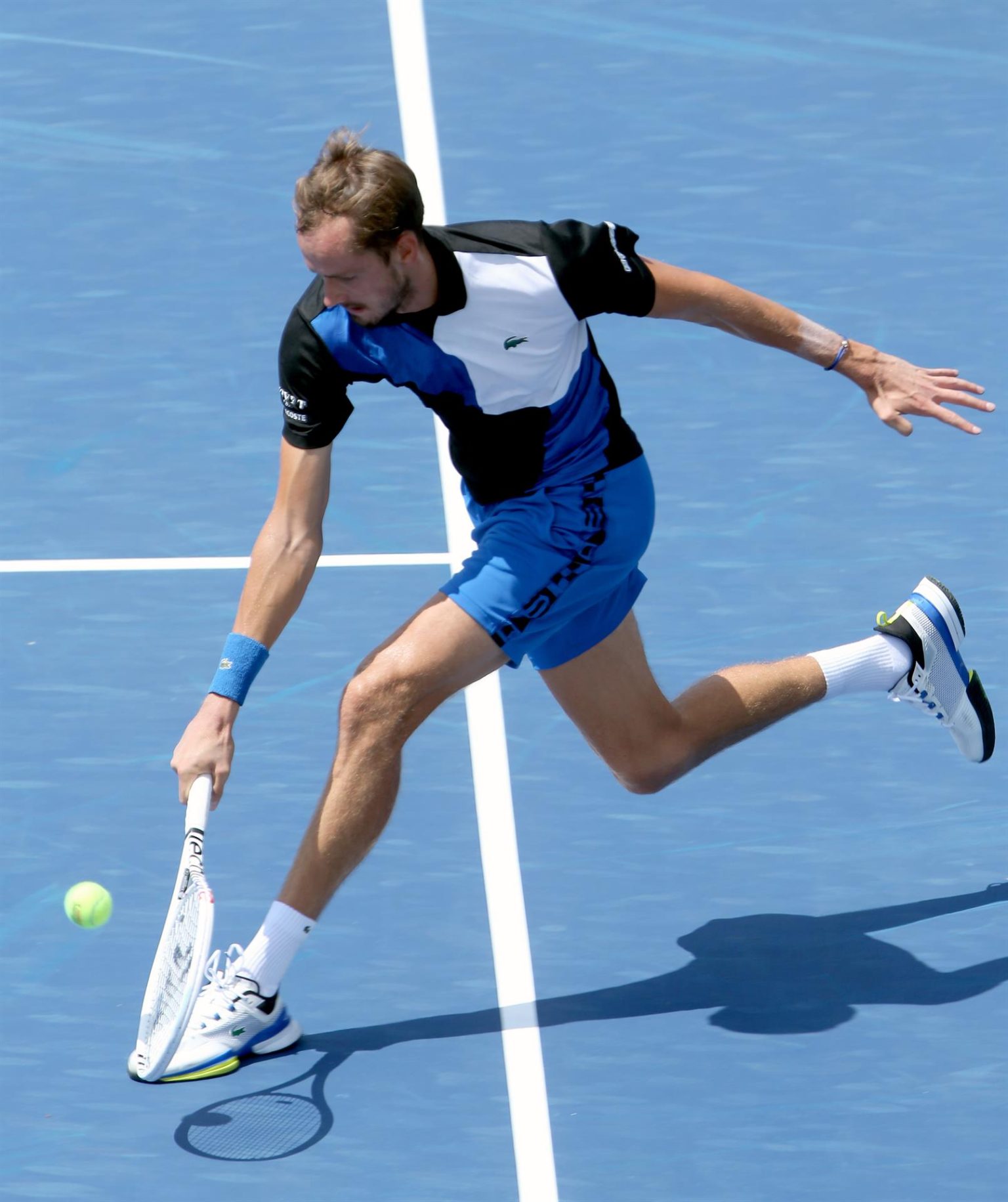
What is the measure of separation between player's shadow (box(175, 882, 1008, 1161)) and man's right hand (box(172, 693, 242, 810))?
2.42 ft

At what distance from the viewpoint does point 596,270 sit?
531 cm

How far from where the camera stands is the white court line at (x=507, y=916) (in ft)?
16.5

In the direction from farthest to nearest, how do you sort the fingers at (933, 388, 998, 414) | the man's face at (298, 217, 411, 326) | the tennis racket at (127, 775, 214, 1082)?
the fingers at (933, 388, 998, 414) < the man's face at (298, 217, 411, 326) < the tennis racket at (127, 775, 214, 1082)

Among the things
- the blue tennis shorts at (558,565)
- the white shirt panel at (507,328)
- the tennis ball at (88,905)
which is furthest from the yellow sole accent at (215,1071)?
the white shirt panel at (507,328)

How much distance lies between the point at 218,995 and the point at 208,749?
685 mm

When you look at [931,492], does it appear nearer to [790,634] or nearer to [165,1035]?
[790,634]

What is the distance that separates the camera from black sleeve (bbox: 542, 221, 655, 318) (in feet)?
17.4

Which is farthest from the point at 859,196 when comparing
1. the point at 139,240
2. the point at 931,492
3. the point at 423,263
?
the point at 423,263

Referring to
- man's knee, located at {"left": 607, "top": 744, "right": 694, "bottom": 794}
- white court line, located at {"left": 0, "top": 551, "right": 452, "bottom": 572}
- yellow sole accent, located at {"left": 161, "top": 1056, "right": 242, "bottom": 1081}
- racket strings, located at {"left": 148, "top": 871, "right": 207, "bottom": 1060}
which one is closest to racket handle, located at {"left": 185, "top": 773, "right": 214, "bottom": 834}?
racket strings, located at {"left": 148, "top": 871, "right": 207, "bottom": 1060}

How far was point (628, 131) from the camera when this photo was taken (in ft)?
31.1

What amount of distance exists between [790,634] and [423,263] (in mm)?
2120

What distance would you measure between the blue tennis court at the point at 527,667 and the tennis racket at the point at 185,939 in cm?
34

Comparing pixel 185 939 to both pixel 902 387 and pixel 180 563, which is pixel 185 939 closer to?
pixel 902 387

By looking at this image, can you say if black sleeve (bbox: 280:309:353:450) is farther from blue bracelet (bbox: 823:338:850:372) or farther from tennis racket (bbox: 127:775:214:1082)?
blue bracelet (bbox: 823:338:850:372)
